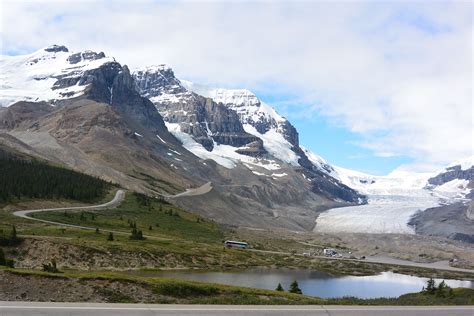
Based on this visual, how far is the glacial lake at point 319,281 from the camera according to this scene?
285 feet

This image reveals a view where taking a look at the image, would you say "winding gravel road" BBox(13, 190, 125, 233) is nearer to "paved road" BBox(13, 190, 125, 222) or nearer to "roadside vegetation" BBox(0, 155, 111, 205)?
"paved road" BBox(13, 190, 125, 222)

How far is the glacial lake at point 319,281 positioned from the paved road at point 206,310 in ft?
160

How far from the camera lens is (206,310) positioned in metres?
29.3

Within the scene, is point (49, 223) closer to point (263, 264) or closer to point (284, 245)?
point (263, 264)

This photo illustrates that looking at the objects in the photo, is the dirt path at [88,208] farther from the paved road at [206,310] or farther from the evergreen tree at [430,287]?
the paved road at [206,310]

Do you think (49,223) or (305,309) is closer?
(305,309)

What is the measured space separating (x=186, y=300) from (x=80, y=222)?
98604 millimetres

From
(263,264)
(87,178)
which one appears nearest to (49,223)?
A: (263,264)

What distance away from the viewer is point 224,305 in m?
31.7

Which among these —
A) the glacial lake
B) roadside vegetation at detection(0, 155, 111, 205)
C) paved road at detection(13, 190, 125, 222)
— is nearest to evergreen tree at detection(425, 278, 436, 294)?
the glacial lake

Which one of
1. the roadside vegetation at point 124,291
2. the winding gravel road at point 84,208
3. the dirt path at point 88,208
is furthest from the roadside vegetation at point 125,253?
the winding gravel road at point 84,208

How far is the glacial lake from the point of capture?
285 ft

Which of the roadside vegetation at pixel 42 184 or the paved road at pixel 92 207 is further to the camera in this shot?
the roadside vegetation at pixel 42 184

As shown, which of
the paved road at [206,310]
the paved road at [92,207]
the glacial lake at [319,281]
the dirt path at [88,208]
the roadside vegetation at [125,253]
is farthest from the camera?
the paved road at [92,207]
